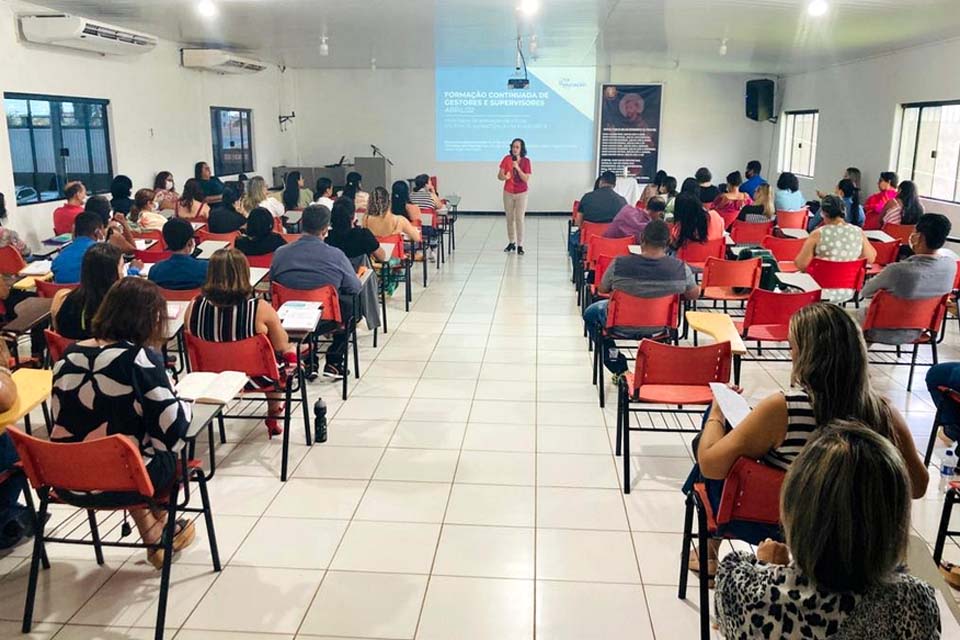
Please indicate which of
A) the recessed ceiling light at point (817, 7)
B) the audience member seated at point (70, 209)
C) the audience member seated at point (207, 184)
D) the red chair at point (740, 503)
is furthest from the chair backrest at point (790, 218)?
the audience member seated at point (70, 209)

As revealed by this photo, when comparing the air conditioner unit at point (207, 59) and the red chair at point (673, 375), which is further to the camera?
the air conditioner unit at point (207, 59)

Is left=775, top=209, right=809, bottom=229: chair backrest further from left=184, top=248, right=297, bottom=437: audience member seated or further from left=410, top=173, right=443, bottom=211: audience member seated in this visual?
left=184, top=248, right=297, bottom=437: audience member seated

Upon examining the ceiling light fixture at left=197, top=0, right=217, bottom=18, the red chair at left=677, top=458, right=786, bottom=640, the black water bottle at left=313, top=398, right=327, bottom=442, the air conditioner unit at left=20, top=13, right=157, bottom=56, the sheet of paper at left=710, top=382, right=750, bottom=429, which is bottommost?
the black water bottle at left=313, top=398, right=327, bottom=442

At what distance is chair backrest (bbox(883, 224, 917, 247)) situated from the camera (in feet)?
23.8

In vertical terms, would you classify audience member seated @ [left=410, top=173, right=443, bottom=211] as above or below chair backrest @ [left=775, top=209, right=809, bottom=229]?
above

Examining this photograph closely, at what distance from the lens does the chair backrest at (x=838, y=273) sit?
5.50 metres

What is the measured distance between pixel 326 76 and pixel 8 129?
8.27 m

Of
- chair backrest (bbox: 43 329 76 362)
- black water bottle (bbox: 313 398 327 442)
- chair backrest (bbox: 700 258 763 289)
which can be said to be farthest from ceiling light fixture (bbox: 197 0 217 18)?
chair backrest (bbox: 700 258 763 289)

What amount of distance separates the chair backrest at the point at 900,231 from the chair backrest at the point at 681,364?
4.78 metres

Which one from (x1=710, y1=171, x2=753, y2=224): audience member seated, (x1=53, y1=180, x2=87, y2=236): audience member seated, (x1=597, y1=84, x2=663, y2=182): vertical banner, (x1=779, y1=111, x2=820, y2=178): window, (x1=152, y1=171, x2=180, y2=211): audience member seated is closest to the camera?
(x1=53, y1=180, x2=87, y2=236): audience member seated

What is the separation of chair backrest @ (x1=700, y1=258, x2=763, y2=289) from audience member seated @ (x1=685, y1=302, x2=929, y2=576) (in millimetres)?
3341

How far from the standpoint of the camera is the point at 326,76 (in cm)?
1502

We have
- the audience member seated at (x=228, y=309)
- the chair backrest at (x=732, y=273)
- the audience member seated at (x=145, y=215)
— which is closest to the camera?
the audience member seated at (x=228, y=309)

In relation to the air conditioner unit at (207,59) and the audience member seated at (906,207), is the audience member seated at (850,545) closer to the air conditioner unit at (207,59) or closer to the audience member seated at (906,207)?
the audience member seated at (906,207)
